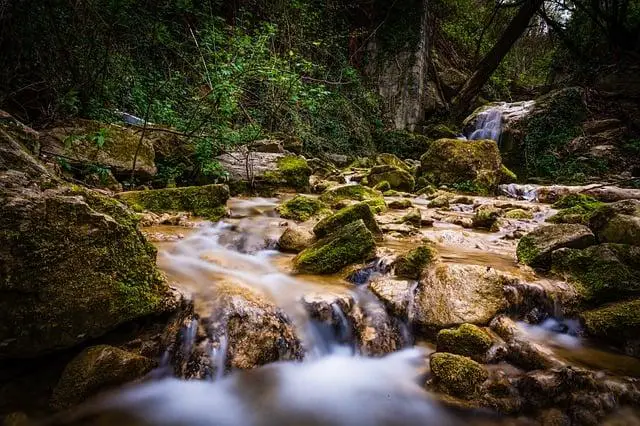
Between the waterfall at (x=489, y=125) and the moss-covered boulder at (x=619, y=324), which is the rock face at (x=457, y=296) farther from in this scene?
the waterfall at (x=489, y=125)

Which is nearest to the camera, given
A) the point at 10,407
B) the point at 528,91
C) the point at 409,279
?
the point at 10,407

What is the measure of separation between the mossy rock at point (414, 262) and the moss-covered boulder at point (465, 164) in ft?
23.8

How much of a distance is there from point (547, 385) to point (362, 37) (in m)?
14.8

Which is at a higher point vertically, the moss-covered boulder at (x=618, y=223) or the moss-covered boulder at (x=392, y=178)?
the moss-covered boulder at (x=392, y=178)

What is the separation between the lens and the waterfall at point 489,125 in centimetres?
1384

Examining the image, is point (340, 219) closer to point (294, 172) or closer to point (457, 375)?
point (457, 375)

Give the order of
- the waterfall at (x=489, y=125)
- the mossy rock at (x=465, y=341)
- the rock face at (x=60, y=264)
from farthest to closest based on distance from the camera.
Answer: the waterfall at (x=489, y=125) → the mossy rock at (x=465, y=341) → the rock face at (x=60, y=264)

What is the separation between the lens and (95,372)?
6.65 feet

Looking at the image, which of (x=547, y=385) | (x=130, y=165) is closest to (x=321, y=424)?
→ (x=547, y=385)

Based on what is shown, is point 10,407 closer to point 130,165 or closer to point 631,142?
point 130,165

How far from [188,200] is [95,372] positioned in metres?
3.58

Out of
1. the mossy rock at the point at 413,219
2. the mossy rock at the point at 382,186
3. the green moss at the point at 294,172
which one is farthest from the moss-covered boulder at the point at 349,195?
the mossy rock at the point at 382,186

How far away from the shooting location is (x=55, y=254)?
2010 millimetres

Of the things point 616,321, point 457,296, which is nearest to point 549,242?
point 616,321
